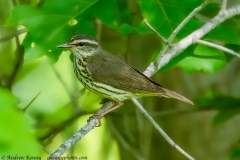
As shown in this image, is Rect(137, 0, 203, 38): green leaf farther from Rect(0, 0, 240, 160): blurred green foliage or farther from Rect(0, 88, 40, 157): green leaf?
Rect(0, 88, 40, 157): green leaf

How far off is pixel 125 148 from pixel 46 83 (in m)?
1.92

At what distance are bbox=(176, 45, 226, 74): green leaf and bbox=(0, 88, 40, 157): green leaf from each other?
3213mm

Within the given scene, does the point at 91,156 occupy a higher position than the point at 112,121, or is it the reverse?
the point at 112,121

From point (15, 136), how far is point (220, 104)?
4303mm

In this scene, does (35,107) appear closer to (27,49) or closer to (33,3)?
→ (33,3)

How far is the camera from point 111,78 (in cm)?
439

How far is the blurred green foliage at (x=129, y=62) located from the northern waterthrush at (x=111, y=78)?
158mm

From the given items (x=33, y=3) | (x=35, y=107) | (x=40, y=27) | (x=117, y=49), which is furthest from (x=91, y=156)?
(x=40, y=27)

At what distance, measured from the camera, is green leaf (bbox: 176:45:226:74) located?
13.8 ft

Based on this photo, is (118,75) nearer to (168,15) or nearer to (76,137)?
(168,15)

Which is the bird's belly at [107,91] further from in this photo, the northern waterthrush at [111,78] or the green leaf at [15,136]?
the green leaf at [15,136]

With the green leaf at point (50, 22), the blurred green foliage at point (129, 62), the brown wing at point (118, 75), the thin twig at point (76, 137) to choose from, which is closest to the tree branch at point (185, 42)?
the brown wing at point (118, 75)

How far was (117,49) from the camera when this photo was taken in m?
5.94

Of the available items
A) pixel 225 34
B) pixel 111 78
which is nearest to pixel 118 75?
pixel 111 78
